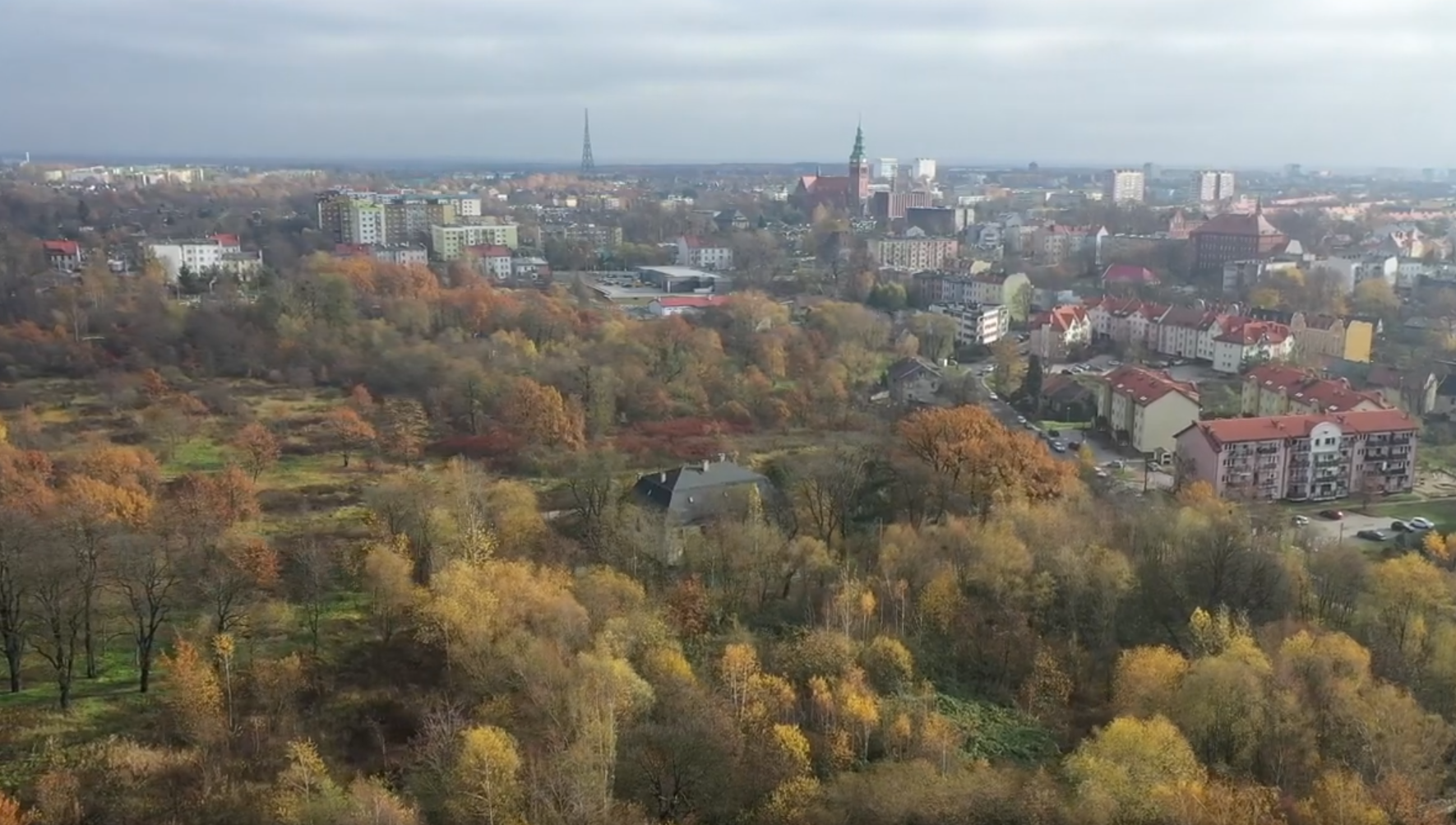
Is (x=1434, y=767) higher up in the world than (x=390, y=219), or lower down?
lower down

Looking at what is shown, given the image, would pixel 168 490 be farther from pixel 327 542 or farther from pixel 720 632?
pixel 720 632

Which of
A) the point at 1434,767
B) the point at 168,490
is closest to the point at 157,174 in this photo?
the point at 168,490

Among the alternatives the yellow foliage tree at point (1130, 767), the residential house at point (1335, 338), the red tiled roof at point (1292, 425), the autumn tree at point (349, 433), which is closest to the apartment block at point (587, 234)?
the residential house at point (1335, 338)

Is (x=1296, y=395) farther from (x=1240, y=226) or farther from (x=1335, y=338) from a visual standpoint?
(x=1240, y=226)

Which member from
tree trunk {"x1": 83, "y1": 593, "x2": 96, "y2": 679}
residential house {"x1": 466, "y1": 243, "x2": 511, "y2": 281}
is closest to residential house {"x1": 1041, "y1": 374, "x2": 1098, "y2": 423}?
tree trunk {"x1": 83, "y1": 593, "x2": 96, "y2": 679}

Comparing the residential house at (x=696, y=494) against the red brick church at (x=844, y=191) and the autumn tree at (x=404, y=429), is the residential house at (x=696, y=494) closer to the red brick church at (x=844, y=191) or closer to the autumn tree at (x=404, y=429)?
the autumn tree at (x=404, y=429)
